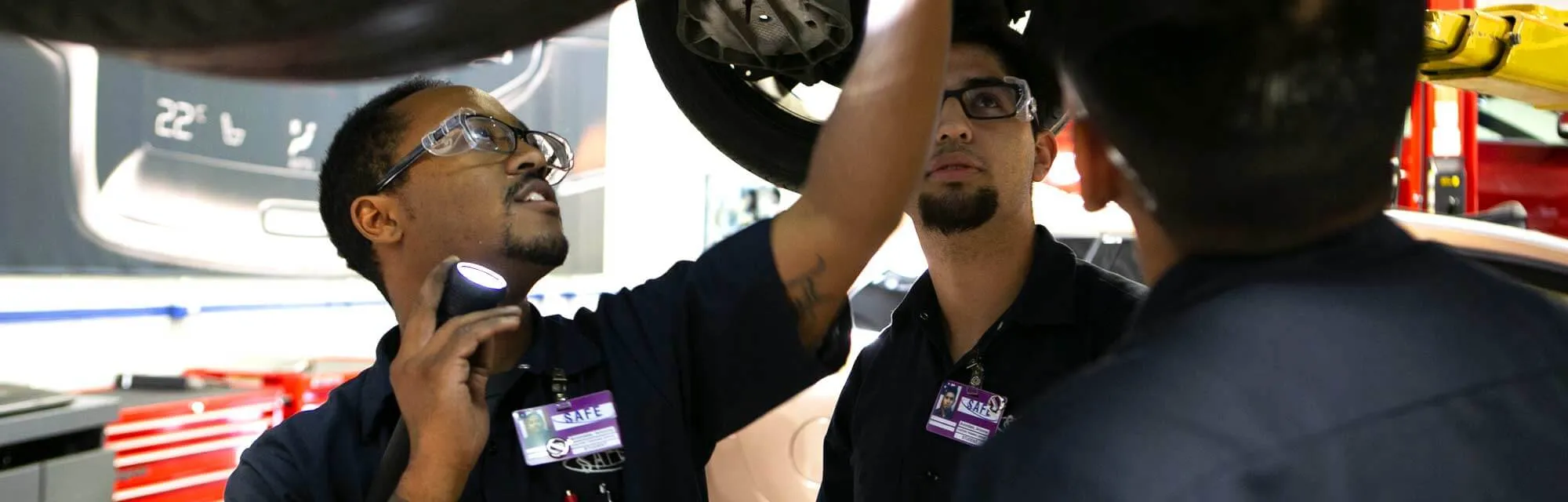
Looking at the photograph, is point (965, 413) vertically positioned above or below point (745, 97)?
below

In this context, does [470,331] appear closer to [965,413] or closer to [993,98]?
[965,413]

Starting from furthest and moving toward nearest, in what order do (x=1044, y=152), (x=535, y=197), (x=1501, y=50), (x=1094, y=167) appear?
(x=1501, y=50) → (x=1044, y=152) → (x=535, y=197) → (x=1094, y=167)

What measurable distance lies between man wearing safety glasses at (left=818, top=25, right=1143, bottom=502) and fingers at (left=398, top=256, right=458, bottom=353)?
68cm

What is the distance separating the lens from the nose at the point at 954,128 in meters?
1.48

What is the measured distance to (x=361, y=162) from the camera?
1.40 meters

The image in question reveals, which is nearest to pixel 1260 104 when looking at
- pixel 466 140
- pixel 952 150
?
pixel 952 150

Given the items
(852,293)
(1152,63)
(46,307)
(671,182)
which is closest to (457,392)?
(1152,63)

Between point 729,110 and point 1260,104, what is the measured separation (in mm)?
913

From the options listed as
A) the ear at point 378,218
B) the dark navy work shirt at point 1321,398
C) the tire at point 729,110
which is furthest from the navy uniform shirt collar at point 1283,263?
the ear at point 378,218

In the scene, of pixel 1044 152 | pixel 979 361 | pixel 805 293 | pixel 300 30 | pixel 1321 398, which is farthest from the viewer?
pixel 1044 152

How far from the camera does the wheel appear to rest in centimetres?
140

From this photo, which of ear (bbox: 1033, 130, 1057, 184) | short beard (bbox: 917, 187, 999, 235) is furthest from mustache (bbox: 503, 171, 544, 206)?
ear (bbox: 1033, 130, 1057, 184)

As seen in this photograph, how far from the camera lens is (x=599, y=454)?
1181 mm

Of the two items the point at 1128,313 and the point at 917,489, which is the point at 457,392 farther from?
the point at 1128,313
